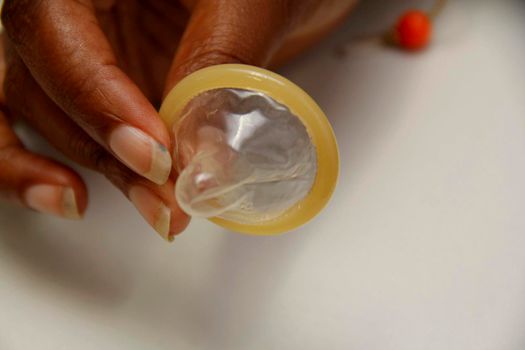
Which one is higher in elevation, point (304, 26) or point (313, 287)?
point (304, 26)

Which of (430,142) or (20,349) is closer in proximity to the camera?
(20,349)

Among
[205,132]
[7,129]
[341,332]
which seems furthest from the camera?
[7,129]

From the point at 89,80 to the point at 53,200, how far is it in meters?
0.15

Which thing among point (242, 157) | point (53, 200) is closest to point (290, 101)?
point (242, 157)

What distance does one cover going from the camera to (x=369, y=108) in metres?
0.67

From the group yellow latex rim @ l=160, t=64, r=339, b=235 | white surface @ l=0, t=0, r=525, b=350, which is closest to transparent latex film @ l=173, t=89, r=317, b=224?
yellow latex rim @ l=160, t=64, r=339, b=235

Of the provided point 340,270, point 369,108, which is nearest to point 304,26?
point 369,108

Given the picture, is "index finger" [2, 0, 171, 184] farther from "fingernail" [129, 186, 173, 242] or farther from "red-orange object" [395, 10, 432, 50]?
"red-orange object" [395, 10, 432, 50]

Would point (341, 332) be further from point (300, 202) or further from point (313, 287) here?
point (300, 202)

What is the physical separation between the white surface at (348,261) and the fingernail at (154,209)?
96 millimetres

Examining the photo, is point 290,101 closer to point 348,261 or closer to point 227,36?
point 227,36

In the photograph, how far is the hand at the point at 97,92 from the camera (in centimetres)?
44

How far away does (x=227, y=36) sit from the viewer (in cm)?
46

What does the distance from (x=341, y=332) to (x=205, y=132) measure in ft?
0.73
